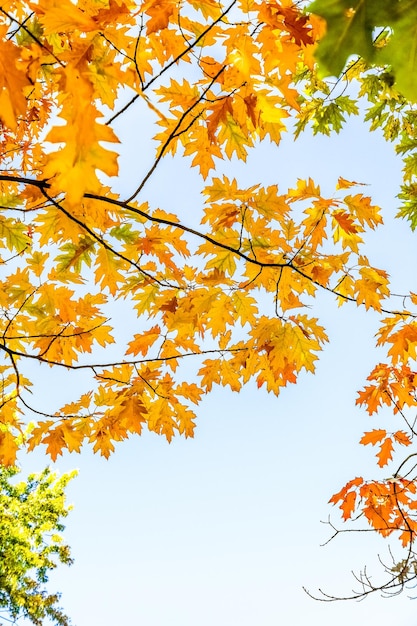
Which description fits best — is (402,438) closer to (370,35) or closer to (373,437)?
(373,437)

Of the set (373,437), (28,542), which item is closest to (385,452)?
(373,437)

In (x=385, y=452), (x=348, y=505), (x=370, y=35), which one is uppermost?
(x=385, y=452)

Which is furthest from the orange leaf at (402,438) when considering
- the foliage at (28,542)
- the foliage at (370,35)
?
the foliage at (28,542)

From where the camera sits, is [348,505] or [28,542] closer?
[348,505]

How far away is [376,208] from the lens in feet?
9.01

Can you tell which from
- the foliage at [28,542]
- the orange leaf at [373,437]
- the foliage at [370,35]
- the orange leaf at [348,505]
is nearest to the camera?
the foliage at [370,35]

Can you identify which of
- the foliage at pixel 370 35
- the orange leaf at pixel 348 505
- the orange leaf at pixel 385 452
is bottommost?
the foliage at pixel 370 35

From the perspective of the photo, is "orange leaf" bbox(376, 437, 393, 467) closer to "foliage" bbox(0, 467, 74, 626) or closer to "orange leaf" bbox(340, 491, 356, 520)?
"orange leaf" bbox(340, 491, 356, 520)

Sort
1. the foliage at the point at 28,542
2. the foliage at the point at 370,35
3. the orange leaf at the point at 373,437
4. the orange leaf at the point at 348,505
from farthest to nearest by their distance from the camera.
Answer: the foliage at the point at 28,542 → the orange leaf at the point at 373,437 → the orange leaf at the point at 348,505 → the foliage at the point at 370,35

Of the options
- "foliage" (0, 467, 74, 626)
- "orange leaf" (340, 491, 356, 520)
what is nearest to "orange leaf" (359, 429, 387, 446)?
"orange leaf" (340, 491, 356, 520)

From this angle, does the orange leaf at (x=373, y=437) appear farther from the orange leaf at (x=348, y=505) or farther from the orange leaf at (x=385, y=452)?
the orange leaf at (x=348, y=505)

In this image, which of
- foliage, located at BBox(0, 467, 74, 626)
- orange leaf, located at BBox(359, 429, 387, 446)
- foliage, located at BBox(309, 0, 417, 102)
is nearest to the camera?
foliage, located at BBox(309, 0, 417, 102)

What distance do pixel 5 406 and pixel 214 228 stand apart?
1896 millimetres

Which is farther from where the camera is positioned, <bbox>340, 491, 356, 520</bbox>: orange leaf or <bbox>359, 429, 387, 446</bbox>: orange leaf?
<bbox>359, 429, 387, 446</bbox>: orange leaf
